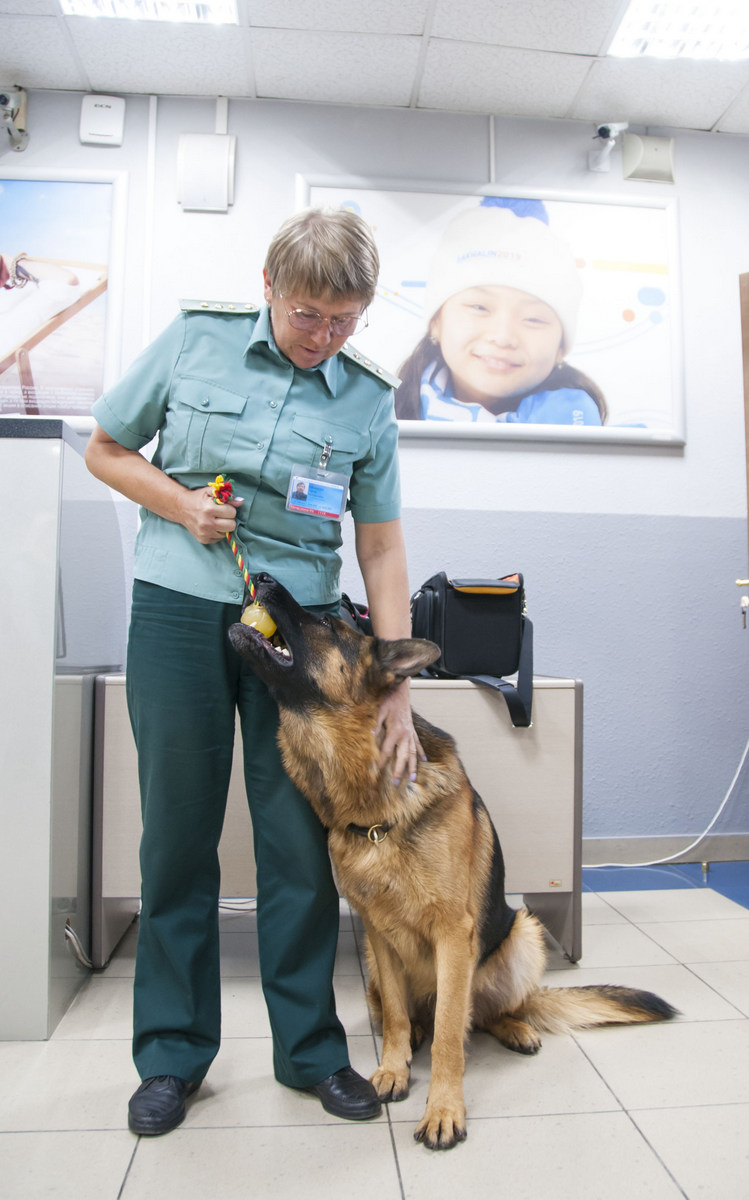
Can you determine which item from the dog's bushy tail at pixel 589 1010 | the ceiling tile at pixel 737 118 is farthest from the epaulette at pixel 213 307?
the ceiling tile at pixel 737 118

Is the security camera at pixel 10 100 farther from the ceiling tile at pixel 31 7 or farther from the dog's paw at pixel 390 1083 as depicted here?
the dog's paw at pixel 390 1083

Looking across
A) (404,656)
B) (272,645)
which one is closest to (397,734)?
(404,656)

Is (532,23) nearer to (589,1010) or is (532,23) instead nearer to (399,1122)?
(589,1010)

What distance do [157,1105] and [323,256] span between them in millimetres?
1476

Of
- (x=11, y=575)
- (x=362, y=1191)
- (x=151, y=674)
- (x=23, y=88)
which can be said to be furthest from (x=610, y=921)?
(x=23, y=88)

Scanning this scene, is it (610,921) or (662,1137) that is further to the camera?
(610,921)

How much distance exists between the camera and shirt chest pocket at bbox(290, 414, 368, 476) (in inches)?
52.8

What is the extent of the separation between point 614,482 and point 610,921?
158 cm

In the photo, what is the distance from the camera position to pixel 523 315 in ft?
9.30

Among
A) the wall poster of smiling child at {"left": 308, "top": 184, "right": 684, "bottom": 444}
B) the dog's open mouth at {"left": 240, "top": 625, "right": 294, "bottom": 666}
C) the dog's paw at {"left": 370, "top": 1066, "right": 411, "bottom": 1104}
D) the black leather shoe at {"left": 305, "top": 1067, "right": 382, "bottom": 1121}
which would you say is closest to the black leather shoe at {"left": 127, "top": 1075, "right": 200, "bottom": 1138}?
the black leather shoe at {"left": 305, "top": 1067, "right": 382, "bottom": 1121}

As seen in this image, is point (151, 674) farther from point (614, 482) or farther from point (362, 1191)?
point (614, 482)

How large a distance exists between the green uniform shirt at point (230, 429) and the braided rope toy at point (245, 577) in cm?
2

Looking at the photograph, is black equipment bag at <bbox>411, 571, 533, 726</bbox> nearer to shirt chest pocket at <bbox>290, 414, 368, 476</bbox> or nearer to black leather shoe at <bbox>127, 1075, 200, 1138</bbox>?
shirt chest pocket at <bbox>290, 414, 368, 476</bbox>

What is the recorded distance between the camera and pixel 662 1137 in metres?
1.31
